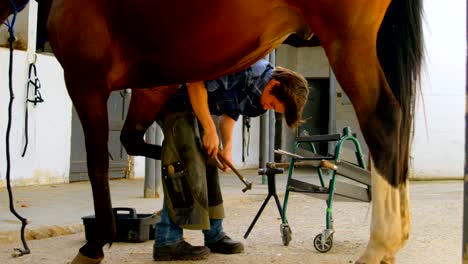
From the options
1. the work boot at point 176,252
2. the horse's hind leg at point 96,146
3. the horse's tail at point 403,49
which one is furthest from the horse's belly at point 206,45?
the work boot at point 176,252

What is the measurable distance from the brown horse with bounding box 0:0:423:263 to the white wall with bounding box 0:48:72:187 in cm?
468

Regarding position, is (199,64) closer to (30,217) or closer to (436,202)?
(30,217)

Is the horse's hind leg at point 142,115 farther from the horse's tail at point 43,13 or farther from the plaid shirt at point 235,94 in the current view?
the horse's tail at point 43,13

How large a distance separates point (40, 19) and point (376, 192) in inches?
74.4

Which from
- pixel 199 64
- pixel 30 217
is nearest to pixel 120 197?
pixel 30 217

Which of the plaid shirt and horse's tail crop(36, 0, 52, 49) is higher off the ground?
horse's tail crop(36, 0, 52, 49)

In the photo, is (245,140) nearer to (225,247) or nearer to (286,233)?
(286,233)

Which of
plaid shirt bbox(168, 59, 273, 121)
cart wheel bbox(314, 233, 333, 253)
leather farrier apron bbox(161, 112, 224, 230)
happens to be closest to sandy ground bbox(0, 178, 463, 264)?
cart wheel bbox(314, 233, 333, 253)

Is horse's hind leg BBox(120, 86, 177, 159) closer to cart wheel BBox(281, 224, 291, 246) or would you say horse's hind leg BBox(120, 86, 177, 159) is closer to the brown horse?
the brown horse

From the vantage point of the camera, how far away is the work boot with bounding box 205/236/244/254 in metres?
3.62

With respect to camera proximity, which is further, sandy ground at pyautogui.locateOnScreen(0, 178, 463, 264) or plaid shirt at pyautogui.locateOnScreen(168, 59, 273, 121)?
sandy ground at pyautogui.locateOnScreen(0, 178, 463, 264)

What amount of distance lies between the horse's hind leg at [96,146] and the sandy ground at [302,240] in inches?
23.9

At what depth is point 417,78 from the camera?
9.12 feet

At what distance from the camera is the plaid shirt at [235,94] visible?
340 centimetres
